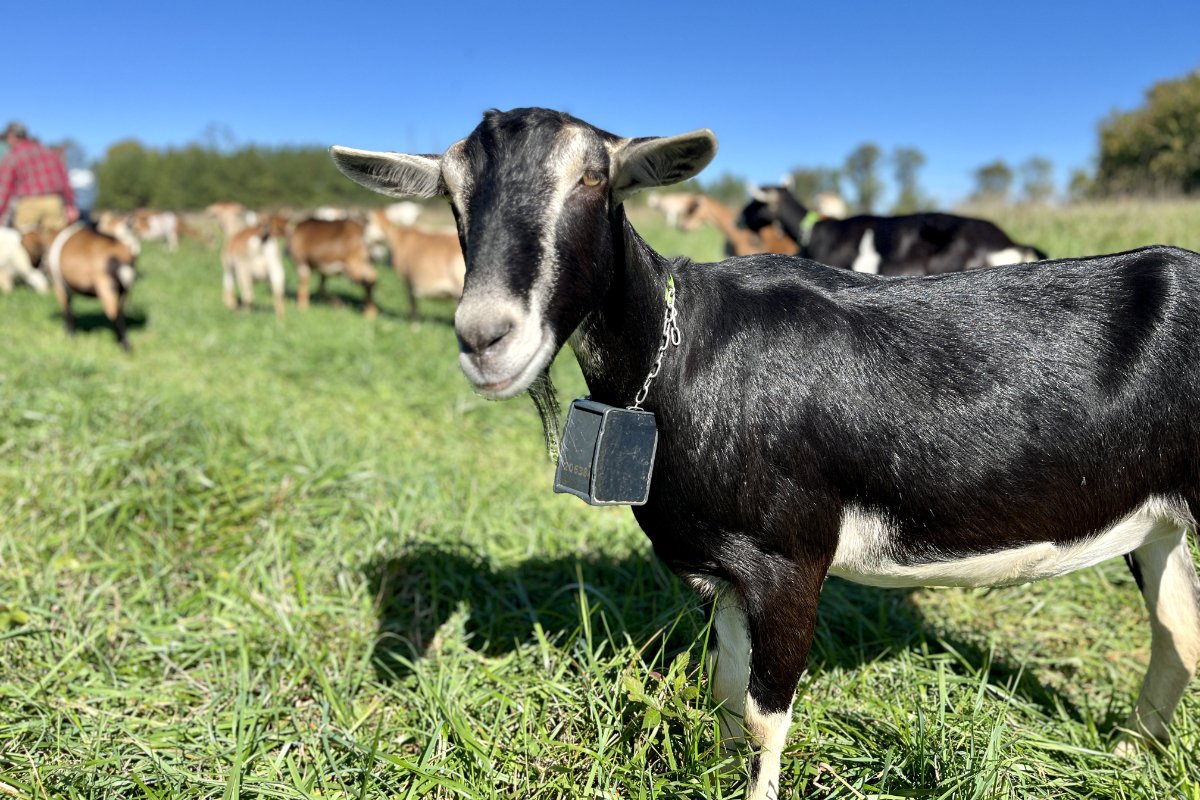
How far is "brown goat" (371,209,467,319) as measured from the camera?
10.7 metres

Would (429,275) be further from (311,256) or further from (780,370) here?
Answer: (780,370)

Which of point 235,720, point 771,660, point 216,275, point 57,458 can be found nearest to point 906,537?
point 771,660

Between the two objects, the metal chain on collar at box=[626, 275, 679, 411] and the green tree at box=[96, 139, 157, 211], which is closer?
the metal chain on collar at box=[626, 275, 679, 411]

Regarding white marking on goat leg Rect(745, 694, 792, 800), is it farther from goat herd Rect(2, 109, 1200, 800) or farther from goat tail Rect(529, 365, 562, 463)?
goat tail Rect(529, 365, 562, 463)

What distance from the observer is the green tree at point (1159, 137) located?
114 ft

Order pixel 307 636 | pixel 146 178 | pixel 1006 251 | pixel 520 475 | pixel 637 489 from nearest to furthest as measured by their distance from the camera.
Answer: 1. pixel 637 489
2. pixel 307 636
3. pixel 520 475
4. pixel 1006 251
5. pixel 146 178

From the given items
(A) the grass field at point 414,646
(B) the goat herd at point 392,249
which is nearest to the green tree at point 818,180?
(B) the goat herd at point 392,249

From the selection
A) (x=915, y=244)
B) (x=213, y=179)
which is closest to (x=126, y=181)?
(x=213, y=179)

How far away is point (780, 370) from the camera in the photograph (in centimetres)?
197

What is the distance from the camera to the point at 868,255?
20.7 feet

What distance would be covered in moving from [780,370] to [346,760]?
190 centimetres

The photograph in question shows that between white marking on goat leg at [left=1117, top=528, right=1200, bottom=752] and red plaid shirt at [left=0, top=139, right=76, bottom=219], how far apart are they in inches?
469

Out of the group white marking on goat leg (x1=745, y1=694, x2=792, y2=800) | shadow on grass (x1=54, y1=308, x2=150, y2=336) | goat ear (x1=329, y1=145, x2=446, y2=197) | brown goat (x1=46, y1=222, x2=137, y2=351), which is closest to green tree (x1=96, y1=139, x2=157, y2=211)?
shadow on grass (x1=54, y1=308, x2=150, y2=336)

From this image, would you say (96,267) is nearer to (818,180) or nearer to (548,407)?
(548,407)
